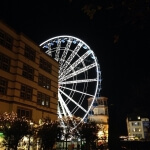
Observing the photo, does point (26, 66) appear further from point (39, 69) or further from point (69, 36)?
point (69, 36)

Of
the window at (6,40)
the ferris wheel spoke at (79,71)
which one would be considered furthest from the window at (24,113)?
the ferris wheel spoke at (79,71)

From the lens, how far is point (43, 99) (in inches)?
1512

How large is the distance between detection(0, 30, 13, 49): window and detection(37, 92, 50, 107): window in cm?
917

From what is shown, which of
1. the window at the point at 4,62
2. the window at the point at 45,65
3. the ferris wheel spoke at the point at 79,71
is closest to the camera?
the window at the point at 4,62

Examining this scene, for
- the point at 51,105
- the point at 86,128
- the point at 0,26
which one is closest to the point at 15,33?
the point at 0,26

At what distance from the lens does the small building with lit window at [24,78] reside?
101 feet

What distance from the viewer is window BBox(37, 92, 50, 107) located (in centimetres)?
3733

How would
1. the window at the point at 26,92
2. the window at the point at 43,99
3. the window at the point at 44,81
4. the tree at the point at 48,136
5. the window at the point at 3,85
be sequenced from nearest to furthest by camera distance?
the tree at the point at 48,136 → the window at the point at 3,85 → the window at the point at 26,92 → the window at the point at 43,99 → the window at the point at 44,81

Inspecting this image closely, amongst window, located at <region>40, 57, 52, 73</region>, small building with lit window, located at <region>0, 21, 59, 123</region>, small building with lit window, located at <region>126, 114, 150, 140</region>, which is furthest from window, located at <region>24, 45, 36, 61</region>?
small building with lit window, located at <region>126, 114, 150, 140</region>

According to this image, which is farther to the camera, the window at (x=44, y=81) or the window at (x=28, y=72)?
the window at (x=44, y=81)

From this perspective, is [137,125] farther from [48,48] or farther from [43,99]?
[43,99]

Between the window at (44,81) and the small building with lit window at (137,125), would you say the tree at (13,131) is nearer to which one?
the window at (44,81)

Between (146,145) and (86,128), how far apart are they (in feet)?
55.6

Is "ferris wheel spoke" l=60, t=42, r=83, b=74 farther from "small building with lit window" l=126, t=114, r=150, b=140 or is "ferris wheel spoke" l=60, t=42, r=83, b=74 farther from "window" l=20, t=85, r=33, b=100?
"small building with lit window" l=126, t=114, r=150, b=140
